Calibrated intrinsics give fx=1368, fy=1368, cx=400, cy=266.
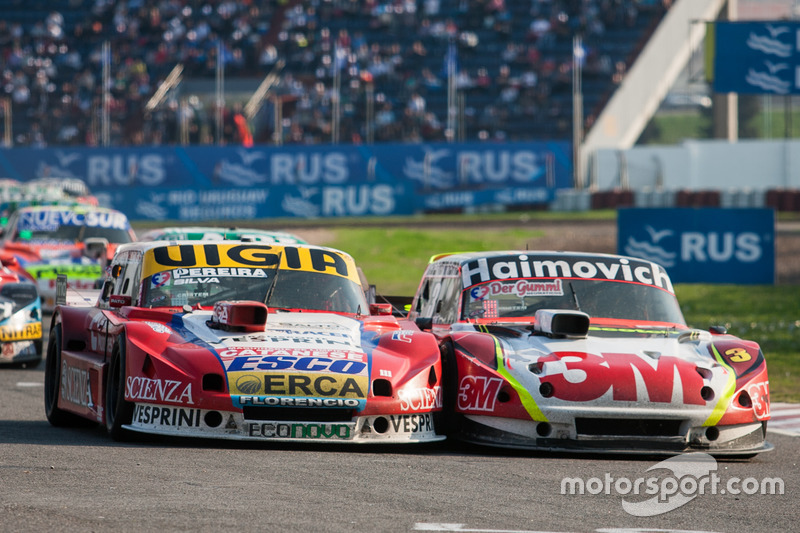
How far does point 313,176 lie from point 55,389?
3519cm

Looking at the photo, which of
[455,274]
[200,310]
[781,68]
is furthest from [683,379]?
[781,68]

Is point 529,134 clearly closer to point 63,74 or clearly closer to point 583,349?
point 63,74

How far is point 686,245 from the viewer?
768 inches

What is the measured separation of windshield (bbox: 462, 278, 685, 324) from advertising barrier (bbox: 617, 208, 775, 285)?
34.3ft

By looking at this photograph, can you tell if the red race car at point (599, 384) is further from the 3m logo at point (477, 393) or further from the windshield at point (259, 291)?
the windshield at point (259, 291)

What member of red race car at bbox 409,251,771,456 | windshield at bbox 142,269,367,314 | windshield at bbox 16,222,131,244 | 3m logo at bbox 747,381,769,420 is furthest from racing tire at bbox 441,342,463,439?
windshield at bbox 16,222,131,244

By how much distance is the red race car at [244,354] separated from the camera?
24.1ft

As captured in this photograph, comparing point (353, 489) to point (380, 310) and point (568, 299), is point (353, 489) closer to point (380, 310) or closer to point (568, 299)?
point (380, 310)

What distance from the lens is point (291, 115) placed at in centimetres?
4703

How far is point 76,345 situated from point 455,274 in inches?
101

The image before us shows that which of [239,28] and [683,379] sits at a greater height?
[239,28]

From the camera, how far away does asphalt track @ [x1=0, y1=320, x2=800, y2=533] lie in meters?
5.32

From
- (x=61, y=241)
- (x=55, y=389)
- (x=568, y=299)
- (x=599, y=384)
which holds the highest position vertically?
(x=568, y=299)

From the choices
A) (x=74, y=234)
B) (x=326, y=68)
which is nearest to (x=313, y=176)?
(x=326, y=68)
